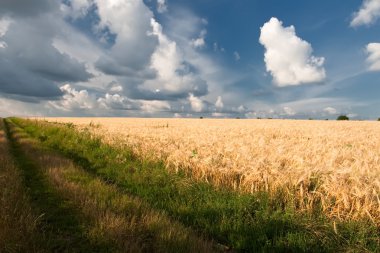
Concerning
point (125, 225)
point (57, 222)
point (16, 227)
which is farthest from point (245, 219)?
point (16, 227)

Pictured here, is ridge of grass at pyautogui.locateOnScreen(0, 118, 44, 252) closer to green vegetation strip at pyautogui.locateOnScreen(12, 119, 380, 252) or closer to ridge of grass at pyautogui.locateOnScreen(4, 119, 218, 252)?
ridge of grass at pyautogui.locateOnScreen(4, 119, 218, 252)

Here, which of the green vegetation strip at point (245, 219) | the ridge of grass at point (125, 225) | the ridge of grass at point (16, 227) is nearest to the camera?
the ridge of grass at point (16, 227)

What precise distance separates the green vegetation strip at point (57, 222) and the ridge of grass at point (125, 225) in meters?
0.12

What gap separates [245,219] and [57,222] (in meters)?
3.64

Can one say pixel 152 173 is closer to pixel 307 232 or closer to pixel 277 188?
pixel 277 188

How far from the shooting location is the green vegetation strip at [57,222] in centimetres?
454

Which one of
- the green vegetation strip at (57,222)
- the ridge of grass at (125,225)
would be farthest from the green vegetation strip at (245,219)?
the green vegetation strip at (57,222)

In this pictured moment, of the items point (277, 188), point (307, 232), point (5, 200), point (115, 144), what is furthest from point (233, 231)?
point (115, 144)

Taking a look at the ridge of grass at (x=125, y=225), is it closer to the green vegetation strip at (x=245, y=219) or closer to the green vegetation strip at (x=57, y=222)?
the green vegetation strip at (x=57, y=222)

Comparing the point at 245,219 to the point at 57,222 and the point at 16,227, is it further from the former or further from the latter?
the point at 16,227

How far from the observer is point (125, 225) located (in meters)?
4.93

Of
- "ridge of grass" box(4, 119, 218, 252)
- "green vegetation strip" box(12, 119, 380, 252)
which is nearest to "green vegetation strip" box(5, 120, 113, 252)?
"ridge of grass" box(4, 119, 218, 252)

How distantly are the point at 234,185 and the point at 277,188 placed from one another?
1.07 m

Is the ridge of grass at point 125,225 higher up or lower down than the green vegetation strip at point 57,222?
higher up
